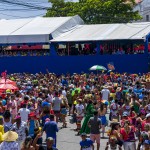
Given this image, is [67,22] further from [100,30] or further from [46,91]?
[46,91]

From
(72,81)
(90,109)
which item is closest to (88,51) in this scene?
(72,81)

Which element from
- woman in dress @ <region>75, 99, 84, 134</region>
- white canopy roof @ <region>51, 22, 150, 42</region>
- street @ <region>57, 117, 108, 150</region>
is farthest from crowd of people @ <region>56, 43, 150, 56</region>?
street @ <region>57, 117, 108, 150</region>

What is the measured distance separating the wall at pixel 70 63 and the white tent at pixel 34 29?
1856mm

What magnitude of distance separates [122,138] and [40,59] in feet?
101

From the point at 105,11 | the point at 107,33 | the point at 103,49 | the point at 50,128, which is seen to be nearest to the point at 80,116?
the point at 50,128

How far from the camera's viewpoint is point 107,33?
1745 inches

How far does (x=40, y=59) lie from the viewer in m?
44.9

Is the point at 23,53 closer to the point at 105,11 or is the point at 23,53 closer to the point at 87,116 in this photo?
the point at 105,11

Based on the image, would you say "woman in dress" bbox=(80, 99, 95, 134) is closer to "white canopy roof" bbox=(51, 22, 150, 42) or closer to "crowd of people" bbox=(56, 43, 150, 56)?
"white canopy roof" bbox=(51, 22, 150, 42)

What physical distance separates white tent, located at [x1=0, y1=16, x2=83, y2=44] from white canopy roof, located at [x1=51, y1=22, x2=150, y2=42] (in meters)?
0.77

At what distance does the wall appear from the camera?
4162 cm

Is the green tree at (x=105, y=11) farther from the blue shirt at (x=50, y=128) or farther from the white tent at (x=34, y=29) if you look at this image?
the blue shirt at (x=50, y=128)

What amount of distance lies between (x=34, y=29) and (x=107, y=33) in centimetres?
707

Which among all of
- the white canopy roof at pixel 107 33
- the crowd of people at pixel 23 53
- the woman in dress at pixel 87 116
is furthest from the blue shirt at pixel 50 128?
the crowd of people at pixel 23 53
